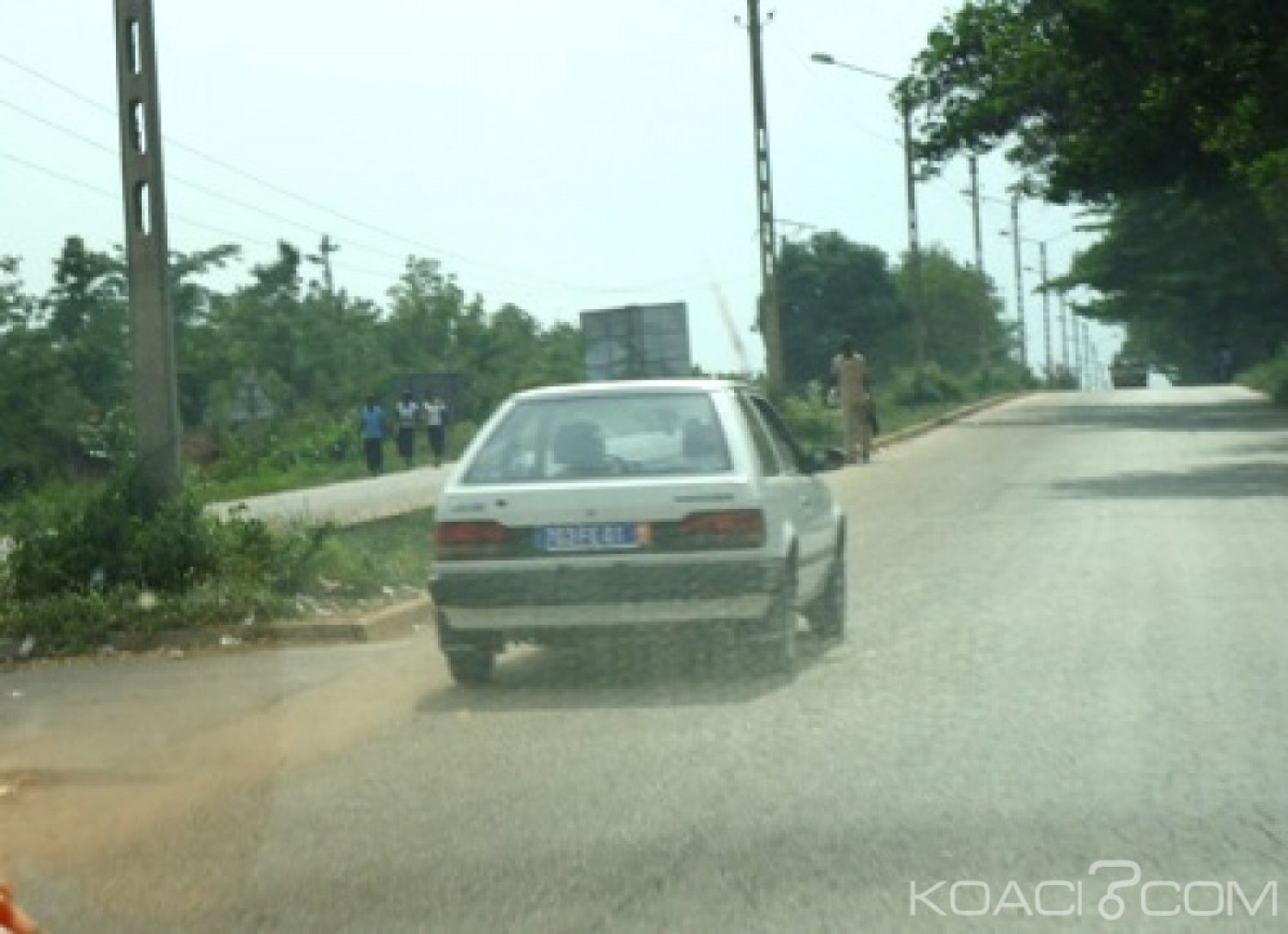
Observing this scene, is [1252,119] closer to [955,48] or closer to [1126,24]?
[1126,24]

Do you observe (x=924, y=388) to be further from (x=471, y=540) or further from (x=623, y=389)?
(x=471, y=540)

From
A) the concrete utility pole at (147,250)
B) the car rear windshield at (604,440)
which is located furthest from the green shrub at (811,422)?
the car rear windshield at (604,440)

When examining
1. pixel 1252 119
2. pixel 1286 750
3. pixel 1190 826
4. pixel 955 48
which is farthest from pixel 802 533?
pixel 955 48

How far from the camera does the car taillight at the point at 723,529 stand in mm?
10031

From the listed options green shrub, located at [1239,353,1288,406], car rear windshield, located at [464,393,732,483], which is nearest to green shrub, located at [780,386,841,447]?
green shrub, located at [1239,353,1288,406]

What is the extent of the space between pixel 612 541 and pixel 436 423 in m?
34.7

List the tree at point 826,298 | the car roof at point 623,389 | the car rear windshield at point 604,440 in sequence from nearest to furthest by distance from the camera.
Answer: the car rear windshield at point 604,440 < the car roof at point 623,389 < the tree at point 826,298

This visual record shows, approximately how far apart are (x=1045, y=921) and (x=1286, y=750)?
8.52 ft

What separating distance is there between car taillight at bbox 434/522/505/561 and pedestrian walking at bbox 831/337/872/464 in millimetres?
19723

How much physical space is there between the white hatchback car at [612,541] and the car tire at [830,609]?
87 cm

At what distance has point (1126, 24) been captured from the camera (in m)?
28.2

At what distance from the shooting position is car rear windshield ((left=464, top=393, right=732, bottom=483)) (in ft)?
34.3

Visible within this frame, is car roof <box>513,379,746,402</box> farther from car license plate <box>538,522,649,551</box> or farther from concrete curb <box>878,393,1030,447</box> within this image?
concrete curb <box>878,393,1030,447</box>

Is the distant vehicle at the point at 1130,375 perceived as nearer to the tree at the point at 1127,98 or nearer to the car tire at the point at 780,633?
the tree at the point at 1127,98
